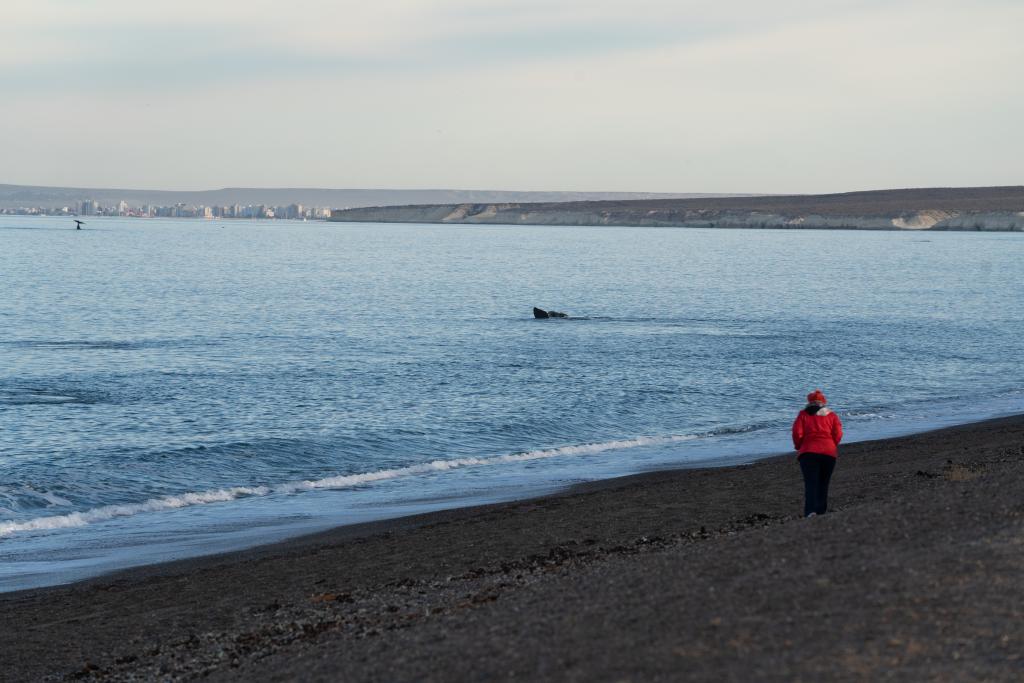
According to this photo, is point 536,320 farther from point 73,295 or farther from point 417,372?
point 73,295

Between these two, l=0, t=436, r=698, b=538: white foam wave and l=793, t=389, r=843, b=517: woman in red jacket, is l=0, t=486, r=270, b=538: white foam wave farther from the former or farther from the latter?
l=793, t=389, r=843, b=517: woman in red jacket

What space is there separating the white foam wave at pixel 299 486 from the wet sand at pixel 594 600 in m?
4.25

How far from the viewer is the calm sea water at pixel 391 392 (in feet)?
64.0

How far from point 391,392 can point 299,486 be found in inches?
436

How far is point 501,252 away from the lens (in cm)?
15012

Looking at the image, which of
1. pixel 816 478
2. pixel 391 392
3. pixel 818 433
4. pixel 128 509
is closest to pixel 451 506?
pixel 128 509

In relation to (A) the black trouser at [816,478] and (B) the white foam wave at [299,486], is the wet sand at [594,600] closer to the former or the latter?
(A) the black trouser at [816,478]

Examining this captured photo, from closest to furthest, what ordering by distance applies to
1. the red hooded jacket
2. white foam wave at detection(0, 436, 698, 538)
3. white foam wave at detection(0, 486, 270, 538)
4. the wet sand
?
the wet sand, the red hooded jacket, white foam wave at detection(0, 486, 270, 538), white foam wave at detection(0, 436, 698, 538)

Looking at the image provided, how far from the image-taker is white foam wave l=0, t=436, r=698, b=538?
1819 cm

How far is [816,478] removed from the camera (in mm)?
13570

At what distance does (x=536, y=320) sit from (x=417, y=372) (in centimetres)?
1958

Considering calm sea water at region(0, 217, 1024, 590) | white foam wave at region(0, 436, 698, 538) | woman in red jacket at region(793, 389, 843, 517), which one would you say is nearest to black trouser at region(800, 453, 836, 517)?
woman in red jacket at region(793, 389, 843, 517)

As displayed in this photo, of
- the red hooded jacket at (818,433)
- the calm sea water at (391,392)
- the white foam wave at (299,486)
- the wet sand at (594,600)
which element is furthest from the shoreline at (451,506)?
the red hooded jacket at (818,433)

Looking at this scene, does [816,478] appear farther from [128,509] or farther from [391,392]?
[391,392]
